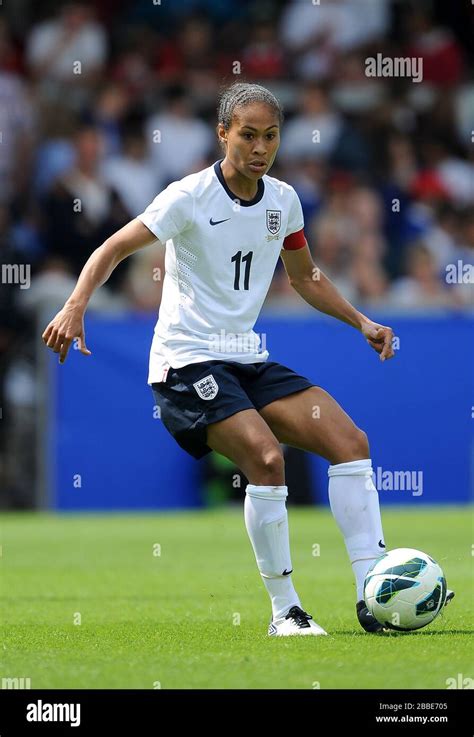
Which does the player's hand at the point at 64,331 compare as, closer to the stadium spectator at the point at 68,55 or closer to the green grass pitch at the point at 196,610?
the green grass pitch at the point at 196,610

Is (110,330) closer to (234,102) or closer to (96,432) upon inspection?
(96,432)

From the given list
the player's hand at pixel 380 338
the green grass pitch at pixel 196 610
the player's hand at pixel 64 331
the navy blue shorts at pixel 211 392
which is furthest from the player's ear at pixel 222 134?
the green grass pitch at pixel 196 610

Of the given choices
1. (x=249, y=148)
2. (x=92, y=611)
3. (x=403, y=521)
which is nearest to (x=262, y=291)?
(x=249, y=148)

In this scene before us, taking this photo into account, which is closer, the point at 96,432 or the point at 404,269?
the point at 96,432

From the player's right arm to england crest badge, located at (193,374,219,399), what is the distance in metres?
0.61

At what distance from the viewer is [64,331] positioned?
19.4 ft

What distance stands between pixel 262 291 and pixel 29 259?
9.08 meters

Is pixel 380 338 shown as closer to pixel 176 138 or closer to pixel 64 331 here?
pixel 64 331

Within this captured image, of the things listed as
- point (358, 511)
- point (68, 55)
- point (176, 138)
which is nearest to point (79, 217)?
point (176, 138)

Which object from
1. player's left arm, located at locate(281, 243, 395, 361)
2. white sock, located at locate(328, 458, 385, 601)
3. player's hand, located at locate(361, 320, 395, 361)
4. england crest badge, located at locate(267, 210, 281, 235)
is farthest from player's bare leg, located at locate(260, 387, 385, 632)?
england crest badge, located at locate(267, 210, 281, 235)

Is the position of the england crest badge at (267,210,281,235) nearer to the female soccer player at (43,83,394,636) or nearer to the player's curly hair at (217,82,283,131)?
the female soccer player at (43,83,394,636)

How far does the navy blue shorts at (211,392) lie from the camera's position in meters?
6.44

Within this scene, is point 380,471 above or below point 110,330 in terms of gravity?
below

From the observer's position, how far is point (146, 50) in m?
18.6
